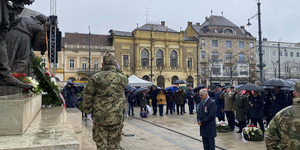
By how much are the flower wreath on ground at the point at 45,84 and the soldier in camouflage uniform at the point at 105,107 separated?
11.2ft

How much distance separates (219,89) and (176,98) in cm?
455

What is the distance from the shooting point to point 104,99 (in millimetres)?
4402

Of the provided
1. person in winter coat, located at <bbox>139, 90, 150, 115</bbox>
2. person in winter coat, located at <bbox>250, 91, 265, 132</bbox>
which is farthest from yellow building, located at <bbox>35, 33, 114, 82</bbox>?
person in winter coat, located at <bbox>250, 91, 265, 132</bbox>

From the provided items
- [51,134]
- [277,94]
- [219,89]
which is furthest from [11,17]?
[219,89]

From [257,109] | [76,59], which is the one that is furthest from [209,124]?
[76,59]

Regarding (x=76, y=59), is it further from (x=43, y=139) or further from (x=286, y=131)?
(x=286, y=131)

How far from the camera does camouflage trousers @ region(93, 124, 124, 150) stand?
4.32m

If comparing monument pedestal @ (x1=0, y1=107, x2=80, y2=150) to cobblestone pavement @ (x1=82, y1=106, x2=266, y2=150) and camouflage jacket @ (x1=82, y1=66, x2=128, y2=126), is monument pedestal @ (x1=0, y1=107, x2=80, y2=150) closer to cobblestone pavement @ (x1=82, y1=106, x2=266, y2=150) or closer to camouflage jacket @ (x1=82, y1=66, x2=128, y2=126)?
camouflage jacket @ (x1=82, y1=66, x2=128, y2=126)

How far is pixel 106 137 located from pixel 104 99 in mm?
694

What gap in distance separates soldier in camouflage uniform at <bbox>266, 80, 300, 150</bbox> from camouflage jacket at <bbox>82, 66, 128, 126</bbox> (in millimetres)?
2573

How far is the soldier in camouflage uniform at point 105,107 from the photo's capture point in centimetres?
432

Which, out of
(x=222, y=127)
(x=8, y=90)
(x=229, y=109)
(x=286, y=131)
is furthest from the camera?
(x=229, y=109)

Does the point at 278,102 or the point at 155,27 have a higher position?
the point at 155,27

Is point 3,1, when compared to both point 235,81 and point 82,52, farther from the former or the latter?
point 235,81
